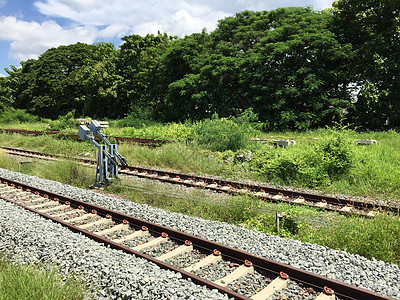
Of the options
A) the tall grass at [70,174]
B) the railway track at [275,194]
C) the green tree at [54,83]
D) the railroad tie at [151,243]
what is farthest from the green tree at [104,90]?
the railroad tie at [151,243]

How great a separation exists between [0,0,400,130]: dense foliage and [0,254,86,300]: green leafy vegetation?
14692 millimetres

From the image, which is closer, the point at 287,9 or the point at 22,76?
the point at 287,9

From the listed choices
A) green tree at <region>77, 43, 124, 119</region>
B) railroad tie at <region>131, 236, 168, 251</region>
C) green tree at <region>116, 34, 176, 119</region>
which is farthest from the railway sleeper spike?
green tree at <region>77, 43, 124, 119</region>

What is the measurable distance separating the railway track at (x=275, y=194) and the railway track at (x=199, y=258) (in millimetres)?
2385

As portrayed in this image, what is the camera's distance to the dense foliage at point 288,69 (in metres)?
19.1

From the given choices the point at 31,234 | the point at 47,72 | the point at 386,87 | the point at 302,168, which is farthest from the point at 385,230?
the point at 47,72

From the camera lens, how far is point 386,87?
1872 centimetres

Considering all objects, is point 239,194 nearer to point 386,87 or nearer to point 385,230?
point 385,230

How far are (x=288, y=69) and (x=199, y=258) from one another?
1915cm

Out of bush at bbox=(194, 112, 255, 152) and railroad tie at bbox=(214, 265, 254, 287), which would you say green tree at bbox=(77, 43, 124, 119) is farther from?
railroad tie at bbox=(214, 265, 254, 287)

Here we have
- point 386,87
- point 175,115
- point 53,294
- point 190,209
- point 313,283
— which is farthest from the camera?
point 175,115

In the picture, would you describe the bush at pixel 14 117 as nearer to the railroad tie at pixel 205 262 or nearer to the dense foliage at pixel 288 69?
the dense foliage at pixel 288 69

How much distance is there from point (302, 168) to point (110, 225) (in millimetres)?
5870

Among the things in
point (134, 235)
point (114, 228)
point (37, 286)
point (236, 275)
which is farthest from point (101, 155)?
point (236, 275)
